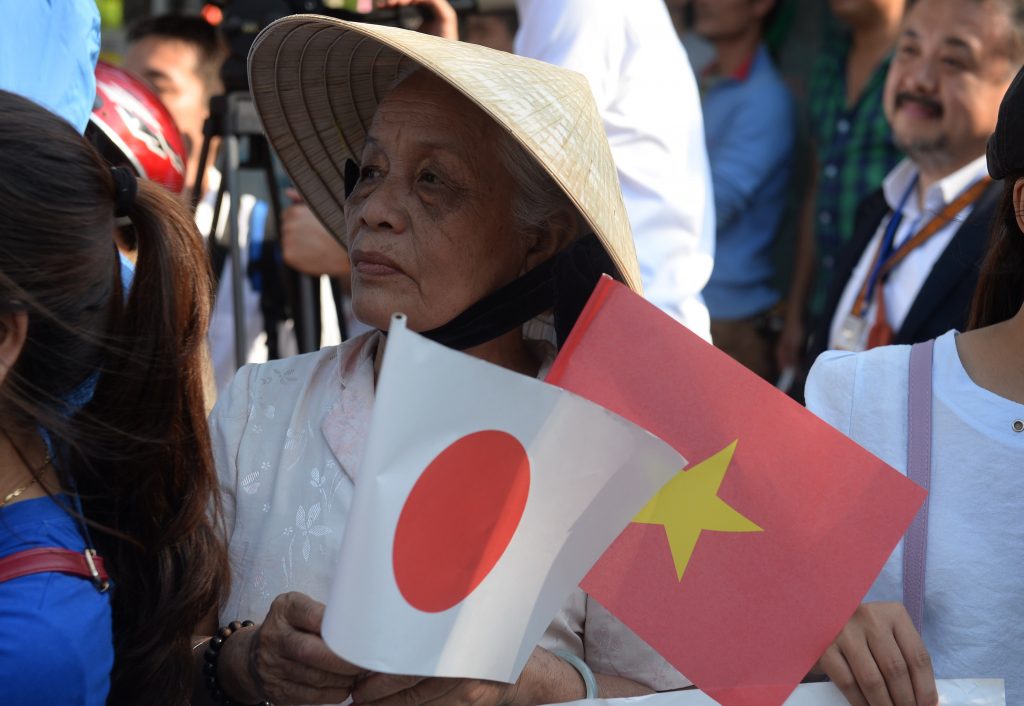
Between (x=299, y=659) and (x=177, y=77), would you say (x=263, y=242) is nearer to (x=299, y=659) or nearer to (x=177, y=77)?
(x=177, y=77)

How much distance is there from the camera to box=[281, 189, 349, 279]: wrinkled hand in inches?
125

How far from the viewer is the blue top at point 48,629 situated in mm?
1463

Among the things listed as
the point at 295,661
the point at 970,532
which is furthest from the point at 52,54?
the point at 970,532

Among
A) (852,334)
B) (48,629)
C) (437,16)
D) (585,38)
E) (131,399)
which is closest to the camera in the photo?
(48,629)

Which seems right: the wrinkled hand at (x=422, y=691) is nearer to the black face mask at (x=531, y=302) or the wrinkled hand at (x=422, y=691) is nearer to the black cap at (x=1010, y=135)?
the black face mask at (x=531, y=302)

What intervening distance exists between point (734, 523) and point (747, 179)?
9.45 ft

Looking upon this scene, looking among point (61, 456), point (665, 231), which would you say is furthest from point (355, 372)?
point (665, 231)

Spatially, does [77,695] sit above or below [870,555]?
below

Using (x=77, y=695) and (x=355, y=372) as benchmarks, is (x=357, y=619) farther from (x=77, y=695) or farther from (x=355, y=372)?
(x=355, y=372)

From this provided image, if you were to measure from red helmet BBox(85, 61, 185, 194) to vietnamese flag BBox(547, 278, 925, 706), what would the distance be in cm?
153

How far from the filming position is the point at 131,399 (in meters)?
1.76

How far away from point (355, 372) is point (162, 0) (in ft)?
15.5

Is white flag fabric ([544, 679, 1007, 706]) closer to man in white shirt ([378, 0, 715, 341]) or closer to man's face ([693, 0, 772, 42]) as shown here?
man in white shirt ([378, 0, 715, 341])

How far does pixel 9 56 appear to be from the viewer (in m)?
2.03
